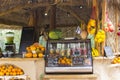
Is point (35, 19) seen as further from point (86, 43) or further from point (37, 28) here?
point (86, 43)

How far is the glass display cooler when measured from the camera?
5.84 metres

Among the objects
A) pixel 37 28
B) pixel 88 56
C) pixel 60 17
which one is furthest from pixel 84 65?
pixel 60 17

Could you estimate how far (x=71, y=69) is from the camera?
5.84 m

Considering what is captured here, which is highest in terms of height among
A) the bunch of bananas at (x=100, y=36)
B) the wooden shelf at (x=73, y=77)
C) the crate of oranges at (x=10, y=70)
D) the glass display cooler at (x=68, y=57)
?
the bunch of bananas at (x=100, y=36)

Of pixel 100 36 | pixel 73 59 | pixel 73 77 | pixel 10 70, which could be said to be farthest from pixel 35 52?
pixel 100 36

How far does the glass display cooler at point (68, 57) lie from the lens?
5.84 m

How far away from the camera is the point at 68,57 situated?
19.6 ft

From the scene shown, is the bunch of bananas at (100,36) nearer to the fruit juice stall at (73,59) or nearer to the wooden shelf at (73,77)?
the fruit juice stall at (73,59)

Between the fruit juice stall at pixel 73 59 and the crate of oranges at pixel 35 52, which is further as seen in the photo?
the crate of oranges at pixel 35 52

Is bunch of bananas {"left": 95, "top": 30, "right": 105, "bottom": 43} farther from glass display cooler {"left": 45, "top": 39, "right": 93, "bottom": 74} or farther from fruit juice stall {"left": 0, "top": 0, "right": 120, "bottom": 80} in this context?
glass display cooler {"left": 45, "top": 39, "right": 93, "bottom": 74}

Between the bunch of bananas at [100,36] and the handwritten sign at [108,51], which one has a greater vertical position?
the bunch of bananas at [100,36]

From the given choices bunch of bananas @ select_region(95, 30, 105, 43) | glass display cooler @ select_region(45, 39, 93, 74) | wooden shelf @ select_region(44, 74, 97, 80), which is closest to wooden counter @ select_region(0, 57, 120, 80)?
wooden shelf @ select_region(44, 74, 97, 80)

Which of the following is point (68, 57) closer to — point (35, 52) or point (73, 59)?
point (73, 59)

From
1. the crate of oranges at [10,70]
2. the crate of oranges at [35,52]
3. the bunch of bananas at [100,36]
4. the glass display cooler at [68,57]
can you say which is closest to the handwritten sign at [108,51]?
the bunch of bananas at [100,36]
